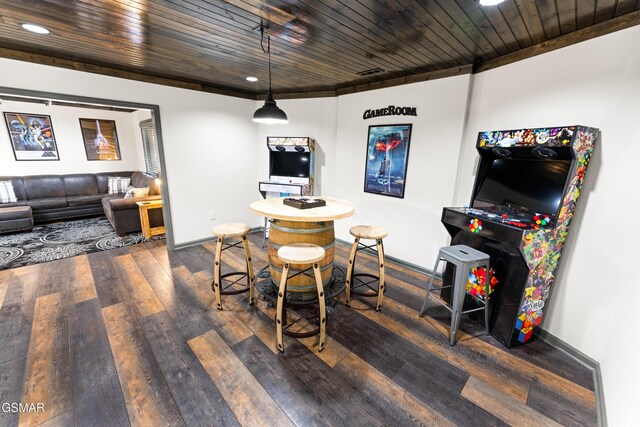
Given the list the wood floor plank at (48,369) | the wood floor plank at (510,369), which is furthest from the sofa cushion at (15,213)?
the wood floor plank at (510,369)

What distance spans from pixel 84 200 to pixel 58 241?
1.69 metres

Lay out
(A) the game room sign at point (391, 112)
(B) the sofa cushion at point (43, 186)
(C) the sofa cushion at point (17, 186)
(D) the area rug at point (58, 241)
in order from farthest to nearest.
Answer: (B) the sofa cushion at point (43, 186) < (C) the sofa cushion at point (17, 186) < (D) the area rug at point (58, 241) < (A) the game room sign at point (391, 112)

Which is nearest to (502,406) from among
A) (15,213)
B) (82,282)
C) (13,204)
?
(82,282)

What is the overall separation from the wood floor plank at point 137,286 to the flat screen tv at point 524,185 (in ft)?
11.1

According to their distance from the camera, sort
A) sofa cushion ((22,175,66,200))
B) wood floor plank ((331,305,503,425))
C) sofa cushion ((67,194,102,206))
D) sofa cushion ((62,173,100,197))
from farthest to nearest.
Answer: sofa cushion ((62,173,100,197)), sofa cushion ((67,194,102,206)), sofa cushion ((22,175,66,200)), wood floor plank ((331,305,503,425))

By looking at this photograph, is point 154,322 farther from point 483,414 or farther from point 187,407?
point 483,414

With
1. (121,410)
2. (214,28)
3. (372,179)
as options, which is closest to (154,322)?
(121,410)

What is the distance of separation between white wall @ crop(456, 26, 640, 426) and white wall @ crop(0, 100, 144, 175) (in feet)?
26.9

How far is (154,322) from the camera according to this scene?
2.34 metres

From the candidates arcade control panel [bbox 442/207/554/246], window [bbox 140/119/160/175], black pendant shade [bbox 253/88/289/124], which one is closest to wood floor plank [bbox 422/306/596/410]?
arcade control panel [bbox 442/207/554/246]

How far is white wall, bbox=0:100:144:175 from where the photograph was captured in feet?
17.4

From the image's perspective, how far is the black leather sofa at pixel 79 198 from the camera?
15.2 feet

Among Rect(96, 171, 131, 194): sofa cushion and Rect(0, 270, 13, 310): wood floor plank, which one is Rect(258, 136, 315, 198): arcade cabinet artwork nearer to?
Rect(0, 270, 13, 310): wood floor plank

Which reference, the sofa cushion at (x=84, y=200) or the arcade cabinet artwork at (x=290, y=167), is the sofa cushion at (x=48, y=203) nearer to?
the sofa cushion at (x=84, y=200)
